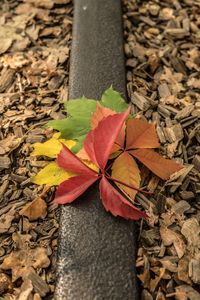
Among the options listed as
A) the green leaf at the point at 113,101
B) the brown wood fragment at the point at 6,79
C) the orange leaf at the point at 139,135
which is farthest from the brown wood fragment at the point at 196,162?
the brown wood fragment at the point at 6,79

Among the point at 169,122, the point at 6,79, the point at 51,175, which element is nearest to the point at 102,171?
the point at 51,175

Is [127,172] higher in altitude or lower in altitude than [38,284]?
higher

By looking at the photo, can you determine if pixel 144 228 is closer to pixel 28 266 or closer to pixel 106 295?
pixel 106 295

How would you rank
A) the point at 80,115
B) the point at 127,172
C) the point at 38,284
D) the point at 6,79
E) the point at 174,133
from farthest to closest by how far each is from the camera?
the point at 6,79
the point at 174,133
the point at 80,115
the point at 127,172
the point at 38,284

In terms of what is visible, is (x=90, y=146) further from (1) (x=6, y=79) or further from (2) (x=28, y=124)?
(1) (x=6, y=79)

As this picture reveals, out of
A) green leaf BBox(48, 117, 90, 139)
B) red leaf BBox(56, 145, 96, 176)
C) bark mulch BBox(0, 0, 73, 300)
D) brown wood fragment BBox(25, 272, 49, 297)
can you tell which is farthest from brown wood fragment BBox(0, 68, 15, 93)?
brown wood fragment BBox(25, 272, 49, 297)

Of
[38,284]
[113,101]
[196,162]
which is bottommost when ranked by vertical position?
[38,284]

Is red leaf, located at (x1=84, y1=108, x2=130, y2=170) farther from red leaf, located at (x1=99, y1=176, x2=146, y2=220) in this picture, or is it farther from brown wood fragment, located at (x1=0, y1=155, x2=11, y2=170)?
brown wood fragment, located at (x1=0, y1=155, x2=11, y2=170)
